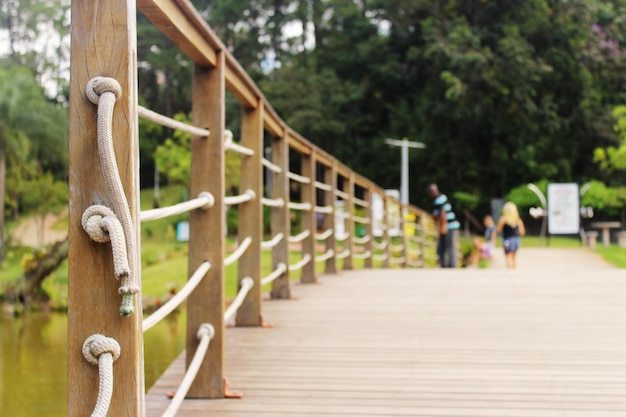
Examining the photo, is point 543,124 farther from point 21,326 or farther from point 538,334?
point 538,334

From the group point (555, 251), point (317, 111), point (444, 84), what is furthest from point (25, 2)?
point (555, 251)

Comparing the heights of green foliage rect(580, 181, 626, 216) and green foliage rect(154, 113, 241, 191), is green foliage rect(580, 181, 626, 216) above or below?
below

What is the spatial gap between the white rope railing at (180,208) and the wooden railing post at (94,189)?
0.19 meters

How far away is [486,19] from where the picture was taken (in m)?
40.5

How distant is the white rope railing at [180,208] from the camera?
2289 mm

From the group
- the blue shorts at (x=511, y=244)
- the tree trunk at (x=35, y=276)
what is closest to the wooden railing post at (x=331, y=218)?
the blue shorts at (x=511, y=244)

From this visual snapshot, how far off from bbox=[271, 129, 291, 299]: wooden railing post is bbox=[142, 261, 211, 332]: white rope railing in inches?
104

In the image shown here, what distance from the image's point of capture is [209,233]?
317 cm

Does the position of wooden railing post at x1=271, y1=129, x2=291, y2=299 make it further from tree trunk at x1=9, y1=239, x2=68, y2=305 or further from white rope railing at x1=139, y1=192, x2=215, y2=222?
tree trunk at x1=9, y1=239, x2=68, y2=305

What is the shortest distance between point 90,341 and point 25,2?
48.3 m

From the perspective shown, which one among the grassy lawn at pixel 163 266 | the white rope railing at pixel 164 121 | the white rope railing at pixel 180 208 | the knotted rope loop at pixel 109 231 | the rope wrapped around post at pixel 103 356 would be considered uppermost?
the white rope railing at pixel 164 121

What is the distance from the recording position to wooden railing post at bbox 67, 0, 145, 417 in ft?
6.50

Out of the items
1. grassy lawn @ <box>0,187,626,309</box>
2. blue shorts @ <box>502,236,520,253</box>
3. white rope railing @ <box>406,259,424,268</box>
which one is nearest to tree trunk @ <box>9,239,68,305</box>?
grassy lawn @ <box>0,187,626,309</box>

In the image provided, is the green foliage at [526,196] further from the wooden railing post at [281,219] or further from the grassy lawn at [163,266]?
the wooden railing post at [281,219]
